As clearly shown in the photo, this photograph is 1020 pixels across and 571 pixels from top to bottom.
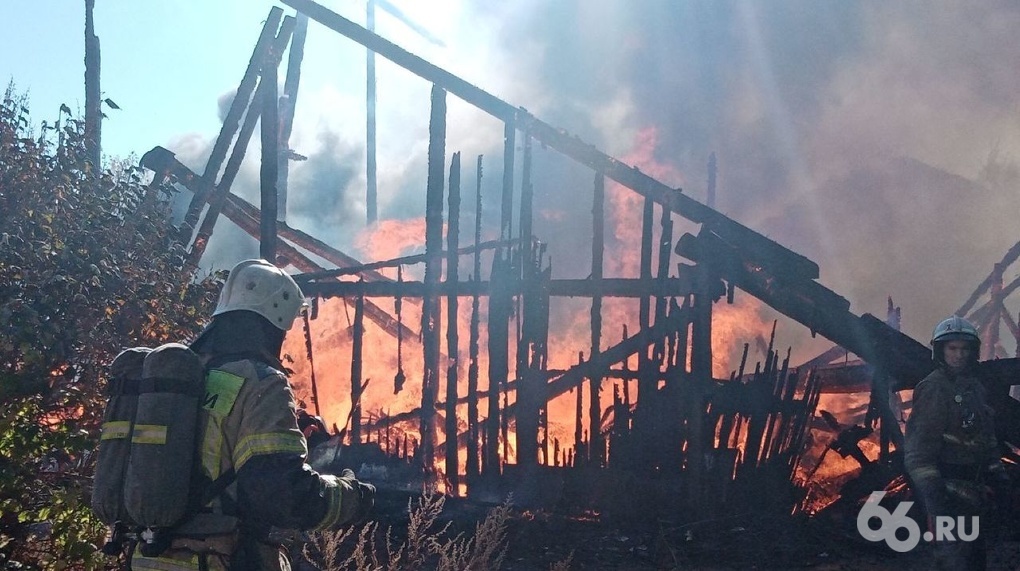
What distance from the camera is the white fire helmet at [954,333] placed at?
497 centimetres

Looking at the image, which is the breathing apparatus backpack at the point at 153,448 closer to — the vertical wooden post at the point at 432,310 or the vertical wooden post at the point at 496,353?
the vertical wooden post at the point at 496,353

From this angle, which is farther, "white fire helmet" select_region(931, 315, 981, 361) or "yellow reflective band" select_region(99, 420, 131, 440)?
"white fire helmet" select_region(931, 315, 981, 361)

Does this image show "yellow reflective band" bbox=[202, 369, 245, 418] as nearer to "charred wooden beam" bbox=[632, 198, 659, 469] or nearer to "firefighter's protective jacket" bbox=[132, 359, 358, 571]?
"firefighter's protective jacket" bbox=[132, 359, 358, 571]

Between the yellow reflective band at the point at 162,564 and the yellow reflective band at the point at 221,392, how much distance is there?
0.54 meters

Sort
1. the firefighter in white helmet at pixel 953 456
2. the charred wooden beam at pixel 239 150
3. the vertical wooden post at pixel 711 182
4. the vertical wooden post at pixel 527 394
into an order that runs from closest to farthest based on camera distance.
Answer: the firefighter in white helmet at pixel 953 456, the vertical wooden post at pixel 527 394, the charred wooden beam at pixel 239 150, the vertical wooden post at pixel 711 182

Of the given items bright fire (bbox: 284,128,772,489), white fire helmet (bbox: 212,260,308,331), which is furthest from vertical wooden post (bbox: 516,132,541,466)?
white fire helmet (bbox: 212,260,308,331)

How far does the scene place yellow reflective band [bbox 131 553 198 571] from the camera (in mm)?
2656

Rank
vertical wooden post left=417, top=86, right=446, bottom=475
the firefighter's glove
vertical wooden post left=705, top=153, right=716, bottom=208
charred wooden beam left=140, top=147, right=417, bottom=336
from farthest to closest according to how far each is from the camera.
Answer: vertical wooden post left=705, top=153, right=716, bottom=208
charred wooden beam left=140, top=147, right=417, bottom=336
vertical wooden post left=417, top=86, right=446, bottom=475
the firefighter's glove

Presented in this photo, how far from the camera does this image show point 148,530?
259 centimetres

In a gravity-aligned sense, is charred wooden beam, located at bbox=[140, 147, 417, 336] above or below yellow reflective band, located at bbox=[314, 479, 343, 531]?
above

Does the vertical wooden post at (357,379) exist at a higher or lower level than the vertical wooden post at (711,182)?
lower

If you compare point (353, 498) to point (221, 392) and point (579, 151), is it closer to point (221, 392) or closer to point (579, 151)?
point (221, 392)

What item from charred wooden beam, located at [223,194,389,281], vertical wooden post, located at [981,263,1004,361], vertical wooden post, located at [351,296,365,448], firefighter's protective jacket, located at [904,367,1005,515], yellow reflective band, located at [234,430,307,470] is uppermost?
vertical wooden post, located at [981,263,1004,361]

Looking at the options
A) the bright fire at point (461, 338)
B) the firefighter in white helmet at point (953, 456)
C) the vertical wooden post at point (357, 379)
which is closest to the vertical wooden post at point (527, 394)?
the bright fire at point (461, 338)
